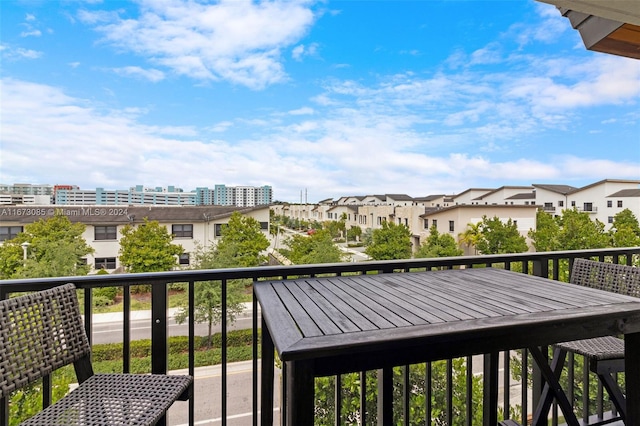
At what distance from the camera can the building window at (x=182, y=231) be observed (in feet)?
61.7

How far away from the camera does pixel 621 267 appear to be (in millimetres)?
1956

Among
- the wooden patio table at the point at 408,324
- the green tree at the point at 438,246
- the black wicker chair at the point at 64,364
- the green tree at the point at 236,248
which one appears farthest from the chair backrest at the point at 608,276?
the green tree at the point at 438,246

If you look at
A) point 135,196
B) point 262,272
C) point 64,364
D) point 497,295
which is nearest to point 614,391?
point 497,295

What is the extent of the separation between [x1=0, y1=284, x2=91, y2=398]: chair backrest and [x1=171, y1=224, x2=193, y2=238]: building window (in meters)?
18.4

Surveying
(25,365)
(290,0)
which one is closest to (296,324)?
(25,365)

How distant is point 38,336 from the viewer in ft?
4.31

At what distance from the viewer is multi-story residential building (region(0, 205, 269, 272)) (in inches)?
669

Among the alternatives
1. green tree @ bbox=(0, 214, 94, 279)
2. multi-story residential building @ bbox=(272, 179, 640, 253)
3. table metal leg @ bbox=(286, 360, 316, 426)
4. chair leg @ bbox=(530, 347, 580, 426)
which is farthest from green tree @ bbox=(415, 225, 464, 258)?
table metal leg @ bbox=(286, 360, 316, 426)

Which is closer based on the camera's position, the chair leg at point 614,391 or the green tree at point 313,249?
the chair leg at point 614,391

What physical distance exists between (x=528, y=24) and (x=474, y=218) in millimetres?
10905

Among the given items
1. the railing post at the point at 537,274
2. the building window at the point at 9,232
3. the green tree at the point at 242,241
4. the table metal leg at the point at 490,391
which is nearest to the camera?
the table metal leg at the point at 490,391

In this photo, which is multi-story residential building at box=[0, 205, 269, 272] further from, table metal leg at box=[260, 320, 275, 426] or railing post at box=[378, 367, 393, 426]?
railing post at box=[378, 367, 393, 426]

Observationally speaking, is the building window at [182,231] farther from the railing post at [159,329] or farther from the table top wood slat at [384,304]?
the table top wood slat at [384,304]

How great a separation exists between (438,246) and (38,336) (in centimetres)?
2183
